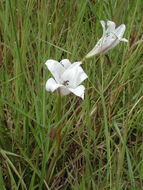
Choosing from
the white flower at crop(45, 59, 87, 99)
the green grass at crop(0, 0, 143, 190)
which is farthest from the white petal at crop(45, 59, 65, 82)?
the green grass at crop(0, 0, 143, 190)

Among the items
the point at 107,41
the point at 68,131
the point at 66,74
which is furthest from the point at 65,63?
the point at 68,131

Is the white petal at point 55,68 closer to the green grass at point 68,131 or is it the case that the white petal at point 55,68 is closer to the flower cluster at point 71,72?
the flower cluster at point 71,72

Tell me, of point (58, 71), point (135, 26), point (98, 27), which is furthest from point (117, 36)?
point (135, 26)

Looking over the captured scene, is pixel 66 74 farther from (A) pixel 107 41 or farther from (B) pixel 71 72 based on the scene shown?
(A) pixel 107 41

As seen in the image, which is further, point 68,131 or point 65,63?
point 68,131

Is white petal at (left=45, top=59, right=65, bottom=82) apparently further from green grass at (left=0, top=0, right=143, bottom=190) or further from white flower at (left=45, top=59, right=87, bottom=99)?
green grass at (left=0, top=0, right=143, bottom=190)

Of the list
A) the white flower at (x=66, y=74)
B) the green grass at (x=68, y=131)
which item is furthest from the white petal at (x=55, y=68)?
the green grass at (x=68, y=131)

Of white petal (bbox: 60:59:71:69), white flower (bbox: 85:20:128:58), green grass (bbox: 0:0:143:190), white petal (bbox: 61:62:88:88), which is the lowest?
green grass (bbox: 0:0:143:190)

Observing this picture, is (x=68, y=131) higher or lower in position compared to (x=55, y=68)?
lower
